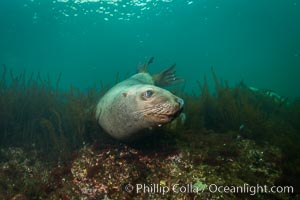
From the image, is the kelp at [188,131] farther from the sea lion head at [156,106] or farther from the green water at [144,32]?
the green water at [144,32]

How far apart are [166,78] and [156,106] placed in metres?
4.22

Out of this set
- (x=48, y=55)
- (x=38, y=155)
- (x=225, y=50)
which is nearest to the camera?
(x=38, y=155)

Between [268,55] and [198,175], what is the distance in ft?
224

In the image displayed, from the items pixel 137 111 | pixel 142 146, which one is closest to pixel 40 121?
pixel 142 146

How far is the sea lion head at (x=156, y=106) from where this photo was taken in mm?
3361

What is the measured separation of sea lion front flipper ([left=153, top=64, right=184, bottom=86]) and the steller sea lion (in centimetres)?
287

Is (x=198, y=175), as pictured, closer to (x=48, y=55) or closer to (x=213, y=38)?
(x=213, y=38)

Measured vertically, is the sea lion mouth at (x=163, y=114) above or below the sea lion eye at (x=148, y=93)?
below

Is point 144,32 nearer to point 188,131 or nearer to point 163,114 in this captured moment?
point 188,131

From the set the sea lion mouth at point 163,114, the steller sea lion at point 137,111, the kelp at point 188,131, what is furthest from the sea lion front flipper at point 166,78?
the sea lion mouth at point 163,114

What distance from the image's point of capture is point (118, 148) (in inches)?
169

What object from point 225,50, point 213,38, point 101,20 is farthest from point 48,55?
point 225,50

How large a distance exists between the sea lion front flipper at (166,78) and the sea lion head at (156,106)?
364 centimetres

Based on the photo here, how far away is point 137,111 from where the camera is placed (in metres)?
3.75
